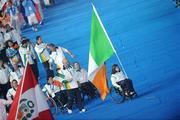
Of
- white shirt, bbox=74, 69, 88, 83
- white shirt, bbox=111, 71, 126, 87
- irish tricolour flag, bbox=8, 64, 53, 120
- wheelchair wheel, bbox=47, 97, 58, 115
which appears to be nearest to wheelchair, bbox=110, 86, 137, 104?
white shirt, bbox=111, 71, 126, 87

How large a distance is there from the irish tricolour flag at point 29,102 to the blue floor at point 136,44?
14.0 feet

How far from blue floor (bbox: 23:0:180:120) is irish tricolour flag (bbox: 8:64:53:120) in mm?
4265

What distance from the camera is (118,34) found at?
20.8 meters

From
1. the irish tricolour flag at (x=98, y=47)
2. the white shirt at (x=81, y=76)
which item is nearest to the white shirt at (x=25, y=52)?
the white shirt at (x=81, y=76)

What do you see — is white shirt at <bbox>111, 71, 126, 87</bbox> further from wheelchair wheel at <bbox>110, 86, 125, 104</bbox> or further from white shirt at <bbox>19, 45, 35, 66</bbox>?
white shirt at <bbox>19, 45, 35, 66</bbox>

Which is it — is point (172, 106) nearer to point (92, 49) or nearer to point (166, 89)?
point (166, 89)

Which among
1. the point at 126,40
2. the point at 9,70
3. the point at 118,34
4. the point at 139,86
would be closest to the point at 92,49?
the point at 139,86

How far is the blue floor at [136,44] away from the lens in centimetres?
1282

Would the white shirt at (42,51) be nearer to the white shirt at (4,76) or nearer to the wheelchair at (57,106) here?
the white shirt at (4,76)

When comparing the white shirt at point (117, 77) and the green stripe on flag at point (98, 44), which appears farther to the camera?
the white shirt at point (117, 77)

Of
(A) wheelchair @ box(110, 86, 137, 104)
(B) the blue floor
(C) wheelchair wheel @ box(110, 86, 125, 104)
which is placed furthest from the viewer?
(C) wheelchair wheel @ box(110, 86, 125, 104)

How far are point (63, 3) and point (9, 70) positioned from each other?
19.2 m

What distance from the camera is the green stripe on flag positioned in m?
11.7

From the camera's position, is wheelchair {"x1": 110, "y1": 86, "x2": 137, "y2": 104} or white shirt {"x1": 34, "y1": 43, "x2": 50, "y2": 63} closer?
wheelchair {"x1": 110, "y1": 86, "x2": 137, "y2": 104}
